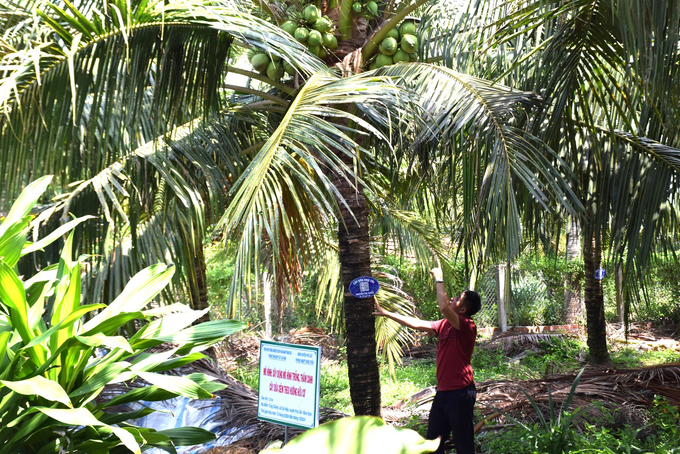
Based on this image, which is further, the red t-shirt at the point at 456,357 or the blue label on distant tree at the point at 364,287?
the blue label on distant tree at the point at 364,287

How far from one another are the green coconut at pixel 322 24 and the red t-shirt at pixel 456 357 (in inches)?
79.2

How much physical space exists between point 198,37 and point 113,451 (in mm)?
2161

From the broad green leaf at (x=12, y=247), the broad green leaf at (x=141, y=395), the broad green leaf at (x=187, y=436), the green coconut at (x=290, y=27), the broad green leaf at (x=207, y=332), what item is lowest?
the broad green leaf at (x=187, y=436)

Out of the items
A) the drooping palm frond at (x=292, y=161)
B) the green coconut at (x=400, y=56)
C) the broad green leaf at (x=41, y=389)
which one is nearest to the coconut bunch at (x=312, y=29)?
the green coconut at (x=400, y=56)

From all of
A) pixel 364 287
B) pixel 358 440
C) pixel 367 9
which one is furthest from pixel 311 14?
pixel 358 440

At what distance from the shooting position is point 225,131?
4066 mm

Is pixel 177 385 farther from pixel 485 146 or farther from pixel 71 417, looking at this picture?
pixel 485 146

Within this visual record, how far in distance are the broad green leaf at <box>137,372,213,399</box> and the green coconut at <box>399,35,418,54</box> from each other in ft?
8.34

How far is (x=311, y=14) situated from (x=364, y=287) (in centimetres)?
177

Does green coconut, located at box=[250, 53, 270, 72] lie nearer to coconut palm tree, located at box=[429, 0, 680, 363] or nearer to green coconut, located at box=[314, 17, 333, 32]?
green coconut, located at box=[314, 17, 333, 32]

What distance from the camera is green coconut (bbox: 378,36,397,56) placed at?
366 centimetres

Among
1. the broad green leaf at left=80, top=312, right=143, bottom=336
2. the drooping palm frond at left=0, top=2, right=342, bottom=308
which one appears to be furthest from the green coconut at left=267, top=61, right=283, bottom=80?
the broad green leaf at left=80, top=312, right=143, bottom=336

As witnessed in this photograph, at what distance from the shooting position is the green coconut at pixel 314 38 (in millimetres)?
3480

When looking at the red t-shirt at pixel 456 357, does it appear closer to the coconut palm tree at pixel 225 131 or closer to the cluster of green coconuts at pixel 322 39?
the coconut palm tree at pixel 225 131
